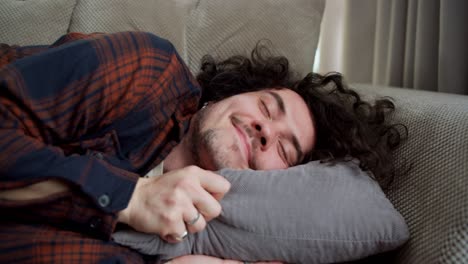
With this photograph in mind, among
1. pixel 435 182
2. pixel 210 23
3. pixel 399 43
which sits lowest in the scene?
pixel 435 182

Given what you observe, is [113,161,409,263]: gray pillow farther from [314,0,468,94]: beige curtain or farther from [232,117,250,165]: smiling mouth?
[314,0,468,94]: beige curtain

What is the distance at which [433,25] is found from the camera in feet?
4.39

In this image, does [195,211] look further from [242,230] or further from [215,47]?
[215,47]

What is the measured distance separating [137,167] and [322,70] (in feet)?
3.96

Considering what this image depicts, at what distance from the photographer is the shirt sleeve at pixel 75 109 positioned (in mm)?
658

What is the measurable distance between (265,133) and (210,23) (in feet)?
1.64

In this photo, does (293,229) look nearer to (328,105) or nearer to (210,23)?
(328,105)

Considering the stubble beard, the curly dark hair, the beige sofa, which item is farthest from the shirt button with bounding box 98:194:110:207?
the beige sofa

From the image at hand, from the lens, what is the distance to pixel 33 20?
1270 mm

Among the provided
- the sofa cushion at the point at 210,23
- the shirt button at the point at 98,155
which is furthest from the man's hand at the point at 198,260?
the sofa cushion at the point at 210,23

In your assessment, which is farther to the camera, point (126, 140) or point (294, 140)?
point (294, 140)

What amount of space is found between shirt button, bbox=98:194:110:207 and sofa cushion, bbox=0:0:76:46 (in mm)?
769

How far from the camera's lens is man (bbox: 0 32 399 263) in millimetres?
667

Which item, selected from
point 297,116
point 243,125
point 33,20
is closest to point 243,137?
point 243,125
